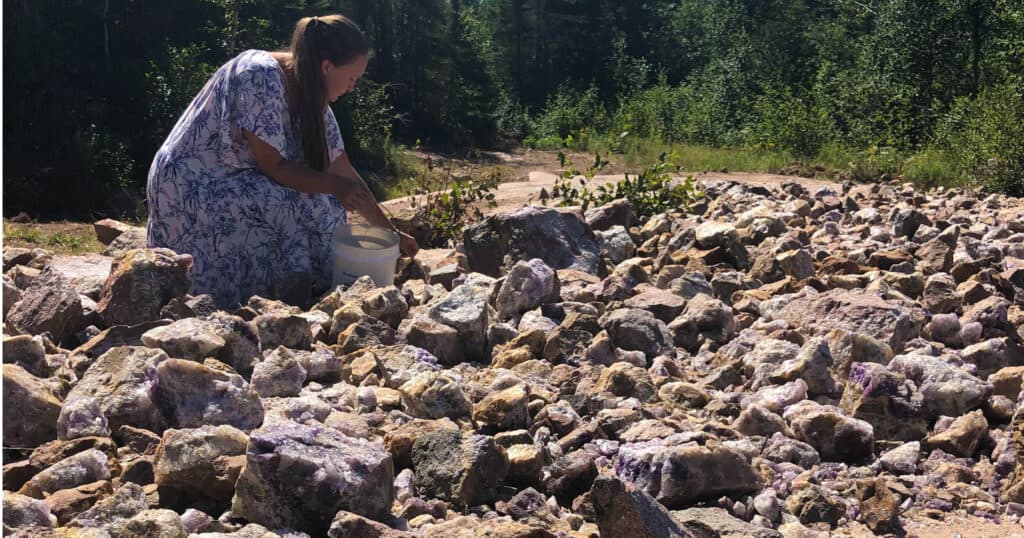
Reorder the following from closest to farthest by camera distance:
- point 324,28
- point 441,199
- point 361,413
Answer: point 361,413, point 324,28, point 441,199


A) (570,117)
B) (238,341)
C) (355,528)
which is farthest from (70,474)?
(570,117)

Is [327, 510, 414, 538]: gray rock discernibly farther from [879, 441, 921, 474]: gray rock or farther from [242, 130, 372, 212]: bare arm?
[242, 130, 372, 212]: bare arm

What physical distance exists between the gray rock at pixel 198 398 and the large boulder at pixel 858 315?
81.9 inches

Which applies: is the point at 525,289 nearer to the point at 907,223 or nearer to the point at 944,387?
the point at 944,387

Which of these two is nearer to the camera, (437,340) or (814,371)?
(814,371)

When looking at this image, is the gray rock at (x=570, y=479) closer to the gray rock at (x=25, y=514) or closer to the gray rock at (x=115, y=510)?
the gray rock at (x=115, y=510)

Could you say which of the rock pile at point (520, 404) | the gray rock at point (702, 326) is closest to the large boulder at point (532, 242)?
the rock pile at point (520, 404)

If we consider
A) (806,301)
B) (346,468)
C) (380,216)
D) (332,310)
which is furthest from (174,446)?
(806,301)

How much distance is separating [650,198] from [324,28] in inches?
129

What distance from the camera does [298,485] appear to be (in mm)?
2025

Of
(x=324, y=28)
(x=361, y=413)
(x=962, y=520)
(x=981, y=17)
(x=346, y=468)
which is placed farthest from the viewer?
(x=981, y=17)

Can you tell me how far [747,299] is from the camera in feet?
14.2

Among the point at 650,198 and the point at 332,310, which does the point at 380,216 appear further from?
the point at 650,198

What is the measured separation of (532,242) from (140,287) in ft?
6.88
